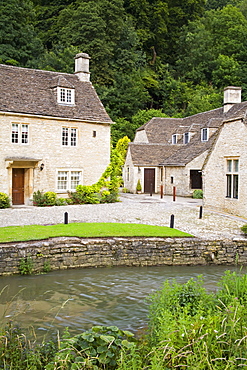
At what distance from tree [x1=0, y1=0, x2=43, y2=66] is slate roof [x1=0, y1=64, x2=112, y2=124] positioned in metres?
17.8

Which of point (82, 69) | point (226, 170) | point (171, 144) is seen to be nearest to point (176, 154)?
point (171, 144)

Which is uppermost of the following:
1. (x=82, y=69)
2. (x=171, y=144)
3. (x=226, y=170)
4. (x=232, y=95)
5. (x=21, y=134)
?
(x=82, y=69)

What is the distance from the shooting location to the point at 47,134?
91.5 ft

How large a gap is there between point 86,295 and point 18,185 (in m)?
17.8

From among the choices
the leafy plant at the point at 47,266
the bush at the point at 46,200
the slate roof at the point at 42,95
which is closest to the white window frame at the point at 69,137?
the slate roof at the point at 42,95

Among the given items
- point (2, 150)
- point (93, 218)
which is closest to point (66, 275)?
point (93, 218)

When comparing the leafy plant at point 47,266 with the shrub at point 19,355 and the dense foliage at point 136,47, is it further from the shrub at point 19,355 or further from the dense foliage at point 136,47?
the dense foliage at point 136,47

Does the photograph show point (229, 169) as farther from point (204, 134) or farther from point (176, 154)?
point (176, 154)

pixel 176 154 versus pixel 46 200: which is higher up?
pixel 176 154

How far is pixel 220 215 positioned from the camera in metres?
21.7

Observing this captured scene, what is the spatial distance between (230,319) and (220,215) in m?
16.2

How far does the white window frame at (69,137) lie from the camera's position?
94.5 ft

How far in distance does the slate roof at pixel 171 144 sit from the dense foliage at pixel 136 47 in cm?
703

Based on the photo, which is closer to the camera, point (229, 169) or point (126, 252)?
point (126, 252)
